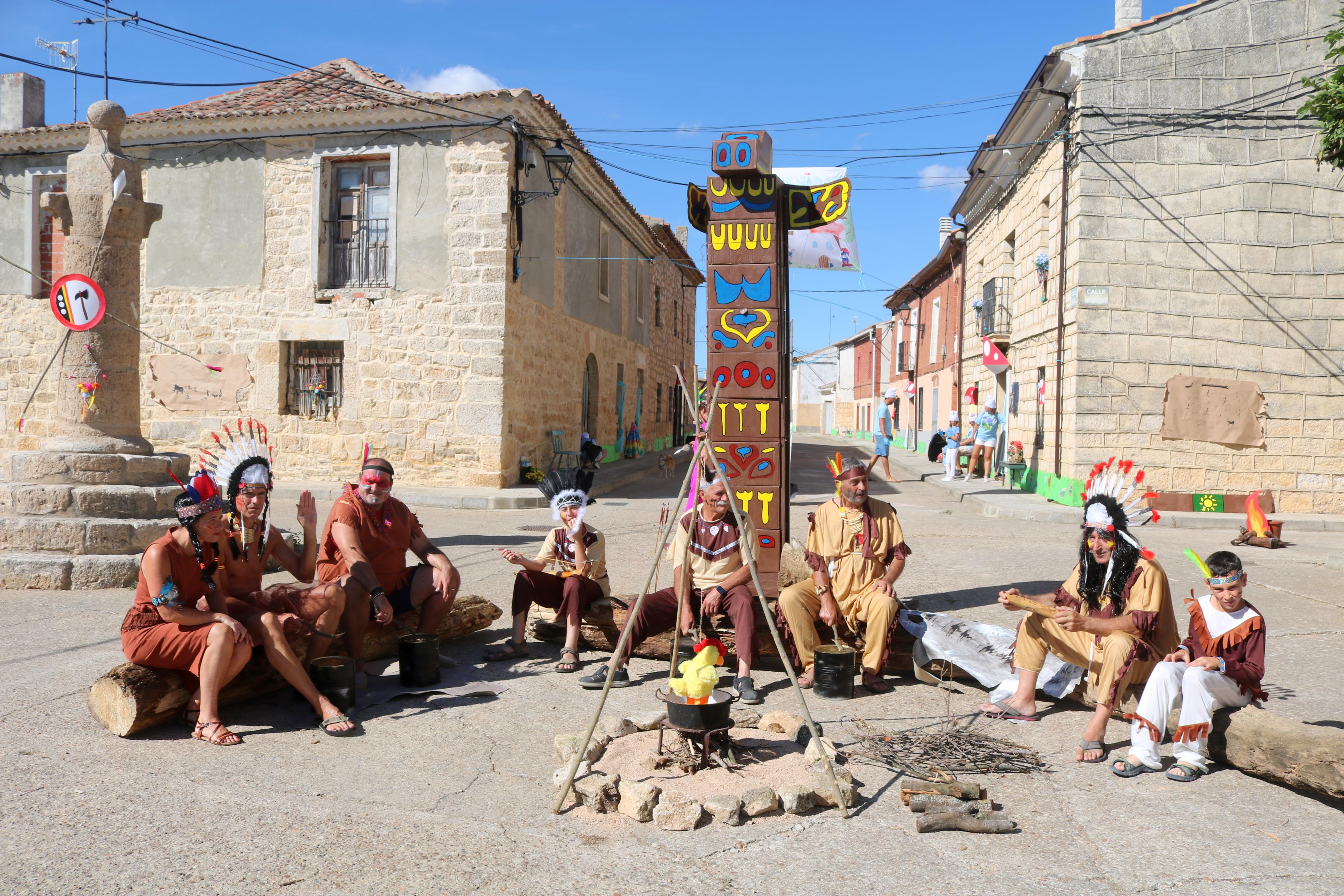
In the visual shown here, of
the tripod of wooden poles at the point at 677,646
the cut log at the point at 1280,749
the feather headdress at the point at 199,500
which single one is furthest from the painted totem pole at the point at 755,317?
the feather headdress at the point at 199,500

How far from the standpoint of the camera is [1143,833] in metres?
3.43

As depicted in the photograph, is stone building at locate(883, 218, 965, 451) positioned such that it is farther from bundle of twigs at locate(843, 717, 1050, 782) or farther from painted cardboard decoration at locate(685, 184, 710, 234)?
bundle of twigs at locate(843, 717, 1050, 782)

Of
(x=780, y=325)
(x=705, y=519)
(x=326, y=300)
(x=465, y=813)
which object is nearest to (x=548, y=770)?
(x=465, y=813)

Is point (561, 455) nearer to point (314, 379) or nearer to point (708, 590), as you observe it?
point (314, 379)

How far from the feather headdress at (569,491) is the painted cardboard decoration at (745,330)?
1.43 meters

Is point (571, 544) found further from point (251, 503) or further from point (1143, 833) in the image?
point (1143, 833)

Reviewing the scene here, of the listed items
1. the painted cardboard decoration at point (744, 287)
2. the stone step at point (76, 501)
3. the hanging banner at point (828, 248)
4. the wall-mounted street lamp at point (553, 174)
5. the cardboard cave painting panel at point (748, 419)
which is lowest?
the stone step at point (76, 501)

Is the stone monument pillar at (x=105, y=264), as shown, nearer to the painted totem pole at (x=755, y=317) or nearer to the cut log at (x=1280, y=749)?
the painted totem pole at (x=755, y=317)

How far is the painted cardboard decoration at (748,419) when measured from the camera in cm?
661

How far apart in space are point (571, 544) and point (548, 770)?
6.63 feet

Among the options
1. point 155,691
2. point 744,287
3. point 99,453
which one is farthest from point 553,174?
point 155,691

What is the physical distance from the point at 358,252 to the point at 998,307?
488 inches

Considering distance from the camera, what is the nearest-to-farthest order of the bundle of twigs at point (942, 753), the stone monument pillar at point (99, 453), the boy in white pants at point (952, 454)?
the bundle of twigs at point (942, 753) → the stone monument pillar at point (99, 453) → the boy in white pants at point (952, 454)

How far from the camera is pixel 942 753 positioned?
13.9 ft
